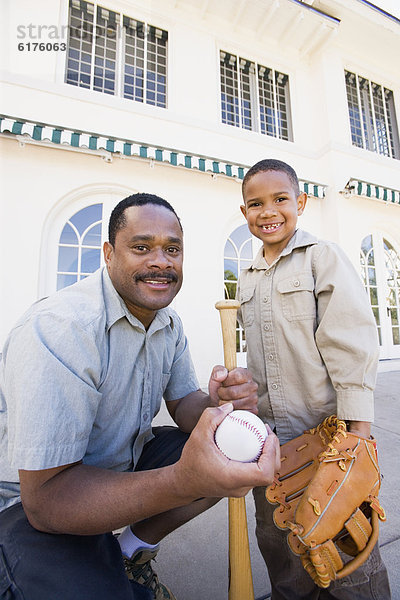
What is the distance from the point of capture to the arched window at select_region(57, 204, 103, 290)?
4459 millimetres

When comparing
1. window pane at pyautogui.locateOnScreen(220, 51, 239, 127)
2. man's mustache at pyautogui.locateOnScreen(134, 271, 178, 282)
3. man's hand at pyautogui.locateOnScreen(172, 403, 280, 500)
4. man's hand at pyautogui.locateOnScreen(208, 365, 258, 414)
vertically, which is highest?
window pane at pyautogui.locateOnScreen(220, 51, 239, 127)

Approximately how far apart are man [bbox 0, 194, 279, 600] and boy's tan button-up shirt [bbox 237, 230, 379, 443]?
28 centimetres

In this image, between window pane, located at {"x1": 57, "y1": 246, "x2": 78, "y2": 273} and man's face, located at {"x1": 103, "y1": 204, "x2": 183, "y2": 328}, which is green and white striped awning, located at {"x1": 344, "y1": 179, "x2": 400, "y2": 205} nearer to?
window pane, located at {"x1": 57, "y1": 246, "x2": 78, "y2": 273}

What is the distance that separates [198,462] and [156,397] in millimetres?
784

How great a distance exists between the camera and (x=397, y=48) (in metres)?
6.58

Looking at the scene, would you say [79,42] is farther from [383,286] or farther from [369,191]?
[383,286]

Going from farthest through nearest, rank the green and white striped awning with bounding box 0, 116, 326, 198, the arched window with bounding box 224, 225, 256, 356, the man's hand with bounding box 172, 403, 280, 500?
the arched window with bounding box 224, 225, 256, 356 → the green and white striped awning with bounding box 0, 116, 326, 198 → the man's hand with bounding box 172, 403, 280, 500

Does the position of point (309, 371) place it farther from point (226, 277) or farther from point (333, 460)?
point (226, 277)

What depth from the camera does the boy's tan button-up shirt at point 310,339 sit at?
1.23 metres

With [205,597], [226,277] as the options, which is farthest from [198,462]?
[226,277]

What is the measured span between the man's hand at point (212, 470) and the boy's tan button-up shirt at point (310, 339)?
0.59 metres

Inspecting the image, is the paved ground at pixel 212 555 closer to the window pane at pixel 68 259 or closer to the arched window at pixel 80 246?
the arched window at pixel 80 246

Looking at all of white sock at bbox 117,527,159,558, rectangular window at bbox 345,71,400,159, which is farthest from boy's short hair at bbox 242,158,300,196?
rectangular window at bbox 345,71,400,159

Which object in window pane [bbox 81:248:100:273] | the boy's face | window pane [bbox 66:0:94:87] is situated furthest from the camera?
window pane [bbox 66:0:94:87]
